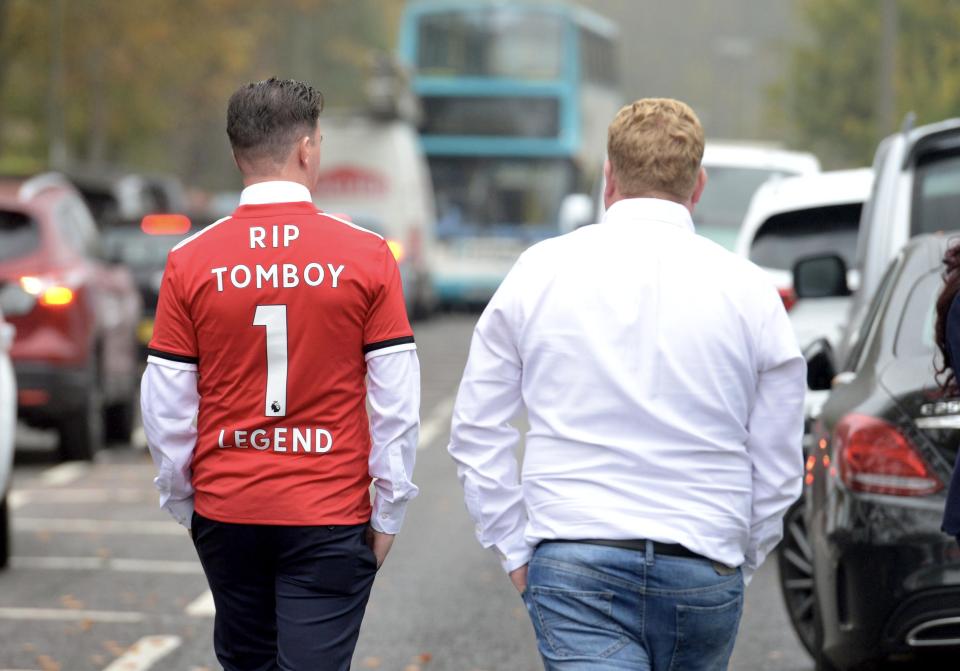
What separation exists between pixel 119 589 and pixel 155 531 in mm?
1858

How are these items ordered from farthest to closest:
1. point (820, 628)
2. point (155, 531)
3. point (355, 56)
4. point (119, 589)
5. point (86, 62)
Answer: point (355, 56), point (86, 62), point (155, 531), point (119, 589), point (820, 628)

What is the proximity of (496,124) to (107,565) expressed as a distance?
928 inches

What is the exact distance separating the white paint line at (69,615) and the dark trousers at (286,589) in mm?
4039

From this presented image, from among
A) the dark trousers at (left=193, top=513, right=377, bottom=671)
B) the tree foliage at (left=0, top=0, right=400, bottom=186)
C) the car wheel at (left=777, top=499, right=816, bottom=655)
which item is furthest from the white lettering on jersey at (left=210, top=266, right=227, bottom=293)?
the tree foliage at (left=0, top=0, right=400, bottom=186)

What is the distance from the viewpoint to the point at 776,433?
13.1 feet

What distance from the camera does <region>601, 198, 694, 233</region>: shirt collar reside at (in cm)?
396

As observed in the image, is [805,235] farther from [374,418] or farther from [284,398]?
[284,398]

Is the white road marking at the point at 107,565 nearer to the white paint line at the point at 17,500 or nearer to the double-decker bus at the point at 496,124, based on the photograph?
the white paint line at the point at 17,500

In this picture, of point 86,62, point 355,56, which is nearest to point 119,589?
point 86,62

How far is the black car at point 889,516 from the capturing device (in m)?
5.68

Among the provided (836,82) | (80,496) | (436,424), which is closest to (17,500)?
(80,496)

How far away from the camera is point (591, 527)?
12.4 feet

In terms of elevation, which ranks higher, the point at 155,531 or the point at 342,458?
the point at 342,458

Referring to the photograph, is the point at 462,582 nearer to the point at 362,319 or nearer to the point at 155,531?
the point at 155,531
